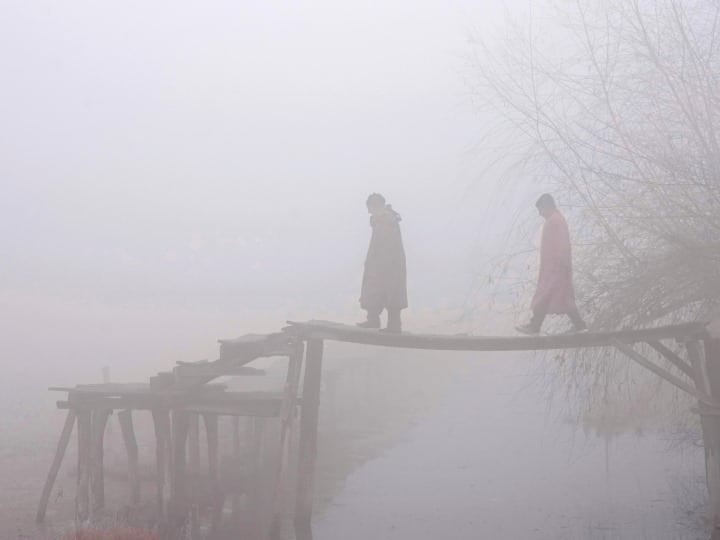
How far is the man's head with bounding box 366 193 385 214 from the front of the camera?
10234mm

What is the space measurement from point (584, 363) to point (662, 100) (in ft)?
11.0

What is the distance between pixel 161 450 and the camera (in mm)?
12047

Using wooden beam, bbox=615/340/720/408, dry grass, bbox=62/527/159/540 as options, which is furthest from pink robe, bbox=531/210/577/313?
dry grass, bbox=62/527/159/540

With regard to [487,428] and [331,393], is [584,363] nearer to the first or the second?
[487,428]

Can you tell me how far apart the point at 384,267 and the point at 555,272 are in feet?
6.01

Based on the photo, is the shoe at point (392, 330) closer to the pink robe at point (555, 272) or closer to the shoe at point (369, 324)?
the shoe at point (369, 324)

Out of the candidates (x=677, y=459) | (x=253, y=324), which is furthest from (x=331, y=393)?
(x=253, y=324)

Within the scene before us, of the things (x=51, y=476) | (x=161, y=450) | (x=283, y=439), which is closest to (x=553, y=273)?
(x=283, y=439)

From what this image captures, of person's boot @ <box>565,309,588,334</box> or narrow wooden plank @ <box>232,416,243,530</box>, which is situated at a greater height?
person's boot @ <box>565,309,588,334</box>

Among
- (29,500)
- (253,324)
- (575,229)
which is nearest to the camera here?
(575,229)

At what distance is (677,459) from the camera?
1809 centimetres

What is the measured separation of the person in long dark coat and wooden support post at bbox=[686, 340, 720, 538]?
3.36 meters

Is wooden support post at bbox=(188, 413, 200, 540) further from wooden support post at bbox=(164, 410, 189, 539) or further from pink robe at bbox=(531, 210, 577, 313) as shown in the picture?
pink robe at bbox=(531, 210, 577, 313)

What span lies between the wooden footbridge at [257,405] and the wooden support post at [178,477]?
0.04 feet
